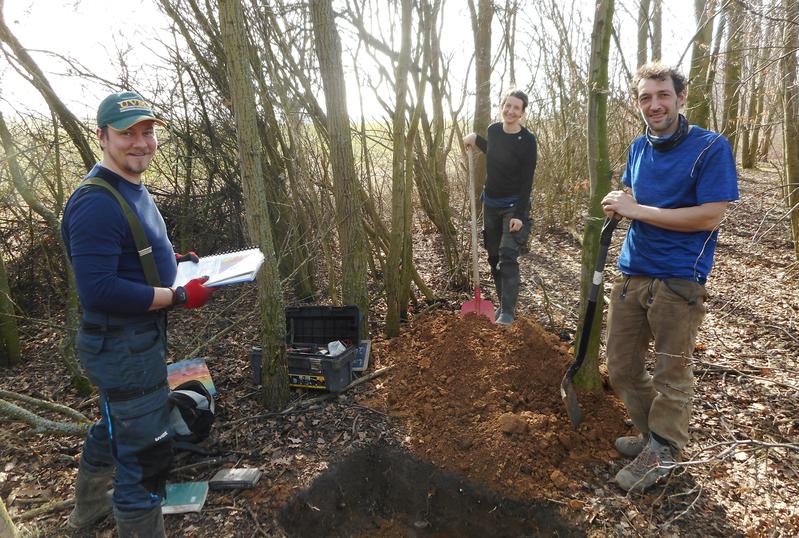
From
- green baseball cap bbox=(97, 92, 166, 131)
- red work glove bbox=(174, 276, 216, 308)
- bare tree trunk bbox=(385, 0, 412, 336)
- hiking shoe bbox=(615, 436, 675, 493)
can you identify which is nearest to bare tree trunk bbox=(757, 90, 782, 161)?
hiking shoe bbox=(615, 436, 675, 493)

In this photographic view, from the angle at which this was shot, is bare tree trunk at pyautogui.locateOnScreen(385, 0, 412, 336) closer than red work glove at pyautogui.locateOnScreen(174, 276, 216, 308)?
No

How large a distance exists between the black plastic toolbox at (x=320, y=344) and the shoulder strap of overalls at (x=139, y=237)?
171cm

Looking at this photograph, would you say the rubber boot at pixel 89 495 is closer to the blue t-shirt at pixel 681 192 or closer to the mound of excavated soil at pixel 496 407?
the mound of excavated soil at pixel 496 407

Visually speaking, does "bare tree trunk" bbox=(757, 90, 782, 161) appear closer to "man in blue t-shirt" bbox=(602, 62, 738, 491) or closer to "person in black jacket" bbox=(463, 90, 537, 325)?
"man in blue t-shirt" bbox=(602, 62, 738, 491)

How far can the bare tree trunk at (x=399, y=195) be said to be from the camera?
4.05m

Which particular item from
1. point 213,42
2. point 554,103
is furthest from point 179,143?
point 554,103

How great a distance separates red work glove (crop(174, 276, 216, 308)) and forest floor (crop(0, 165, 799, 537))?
4.20ft

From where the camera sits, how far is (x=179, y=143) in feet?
20.6

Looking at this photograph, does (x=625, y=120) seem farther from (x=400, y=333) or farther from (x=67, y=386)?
(x=67, y=386)

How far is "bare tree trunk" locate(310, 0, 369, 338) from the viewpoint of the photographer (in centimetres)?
393

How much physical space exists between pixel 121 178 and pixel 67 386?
127 inches

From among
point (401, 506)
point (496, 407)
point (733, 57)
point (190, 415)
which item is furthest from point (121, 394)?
point (733, 57)

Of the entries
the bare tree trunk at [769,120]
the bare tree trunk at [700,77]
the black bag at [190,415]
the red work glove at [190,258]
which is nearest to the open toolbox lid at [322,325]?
the black bag at [190,415]

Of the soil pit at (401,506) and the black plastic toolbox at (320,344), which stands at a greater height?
the black plastic toolbox at (320,344)
